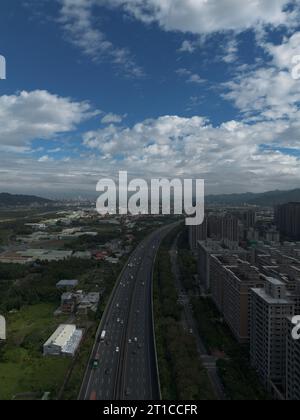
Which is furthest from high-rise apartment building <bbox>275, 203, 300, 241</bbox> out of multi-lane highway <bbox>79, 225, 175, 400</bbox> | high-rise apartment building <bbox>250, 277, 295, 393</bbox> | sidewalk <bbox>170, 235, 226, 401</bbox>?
high-rise apartment building <bbox>250, 277, 295, 393</bbox>

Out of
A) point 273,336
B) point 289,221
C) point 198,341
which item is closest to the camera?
point 273,336

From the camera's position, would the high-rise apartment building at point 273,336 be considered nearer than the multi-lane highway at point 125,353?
No

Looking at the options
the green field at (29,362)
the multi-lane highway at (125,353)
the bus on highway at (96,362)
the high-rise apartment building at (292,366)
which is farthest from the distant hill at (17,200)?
the high-rise apartment building at (292,366)

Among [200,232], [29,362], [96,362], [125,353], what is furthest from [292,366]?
[200,232]

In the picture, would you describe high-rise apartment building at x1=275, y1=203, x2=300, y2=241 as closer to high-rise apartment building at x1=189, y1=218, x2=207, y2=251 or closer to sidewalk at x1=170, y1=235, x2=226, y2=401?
high-rise apartment building at x1=189, y1=218, x2=207, y2=251

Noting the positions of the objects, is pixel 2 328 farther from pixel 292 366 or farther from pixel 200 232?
pixel 200 232

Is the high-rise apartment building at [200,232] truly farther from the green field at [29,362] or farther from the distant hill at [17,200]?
the distant hill at [17,200]
